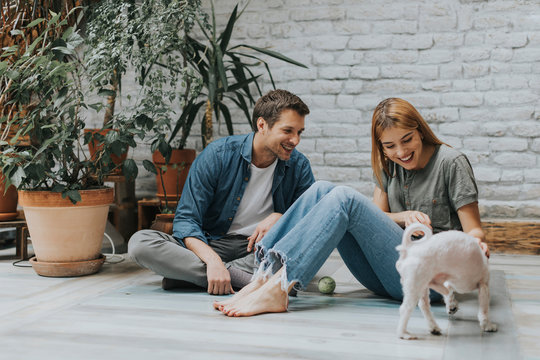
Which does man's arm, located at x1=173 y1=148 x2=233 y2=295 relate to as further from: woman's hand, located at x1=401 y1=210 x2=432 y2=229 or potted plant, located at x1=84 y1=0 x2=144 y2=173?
woman's hand, located at x1=401 y1=210 x2=432 y2=229

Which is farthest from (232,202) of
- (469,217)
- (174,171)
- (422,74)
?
(422,74)

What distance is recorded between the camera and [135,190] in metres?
3.88

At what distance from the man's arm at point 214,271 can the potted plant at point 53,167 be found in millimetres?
638

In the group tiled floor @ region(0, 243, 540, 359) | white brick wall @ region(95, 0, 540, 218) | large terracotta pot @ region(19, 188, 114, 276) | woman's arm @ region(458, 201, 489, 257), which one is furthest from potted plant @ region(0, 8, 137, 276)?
woman's arm @ region(458, 201, 489, 257)

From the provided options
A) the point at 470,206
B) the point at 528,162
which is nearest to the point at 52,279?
the point at 470,206

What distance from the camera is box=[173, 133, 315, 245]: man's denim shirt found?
2.32 m

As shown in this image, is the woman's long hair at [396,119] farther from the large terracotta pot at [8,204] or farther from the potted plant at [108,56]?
the large terracotta pot at [8,204]

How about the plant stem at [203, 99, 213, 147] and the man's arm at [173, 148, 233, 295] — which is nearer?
the man's arm at [173, 148, 233, 295]

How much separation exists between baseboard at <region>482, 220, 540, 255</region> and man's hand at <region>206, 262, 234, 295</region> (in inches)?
69.0

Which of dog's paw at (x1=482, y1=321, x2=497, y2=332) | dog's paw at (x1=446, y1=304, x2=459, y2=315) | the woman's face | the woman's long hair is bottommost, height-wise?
dog's paw at (x1=482, y1=321, x2=497, y2=332)

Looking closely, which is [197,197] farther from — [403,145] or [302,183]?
[403,145]

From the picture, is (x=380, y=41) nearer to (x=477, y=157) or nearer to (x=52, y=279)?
(x=477, y=157)

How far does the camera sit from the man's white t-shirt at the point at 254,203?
2.43 metres

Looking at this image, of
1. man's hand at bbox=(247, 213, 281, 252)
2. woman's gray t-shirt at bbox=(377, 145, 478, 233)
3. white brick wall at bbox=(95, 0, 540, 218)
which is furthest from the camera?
white brick wall at bbox=(95, 0, 540, 218)
